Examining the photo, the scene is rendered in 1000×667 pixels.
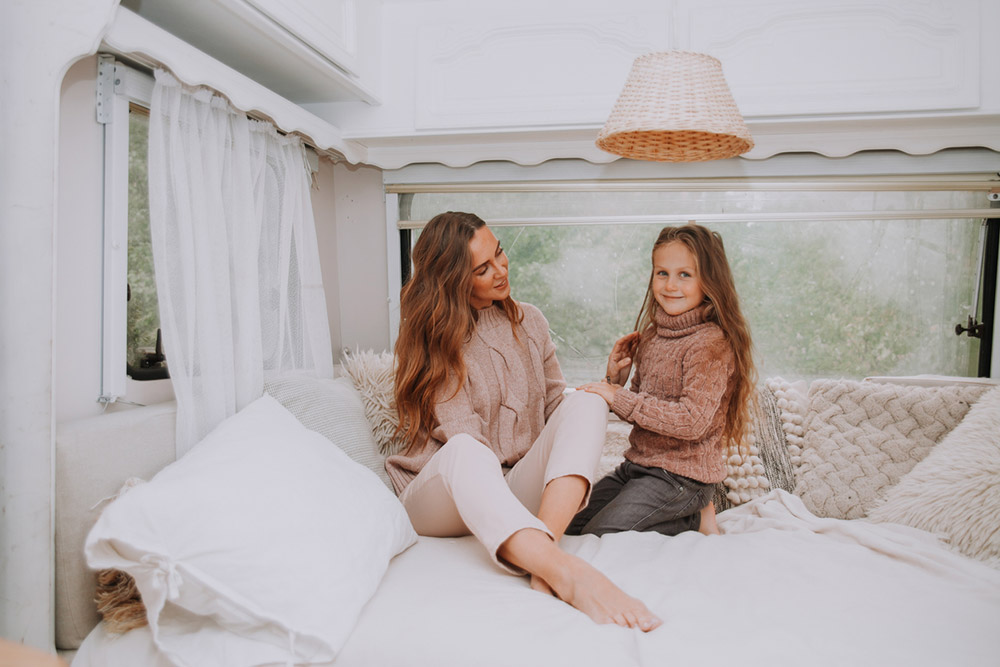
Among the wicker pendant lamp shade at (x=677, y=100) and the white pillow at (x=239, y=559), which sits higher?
the wicker pendant lamp shade at (x=677, y=100)

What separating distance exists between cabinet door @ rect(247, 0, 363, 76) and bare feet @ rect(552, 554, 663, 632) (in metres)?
1.29

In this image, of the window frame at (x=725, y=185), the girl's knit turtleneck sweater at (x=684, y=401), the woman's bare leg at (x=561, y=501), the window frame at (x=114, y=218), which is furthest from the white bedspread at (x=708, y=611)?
the window frame at (x=725, y=185)

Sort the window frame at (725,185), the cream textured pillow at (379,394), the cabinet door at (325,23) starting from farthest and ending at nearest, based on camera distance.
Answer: the window frame at (725,185)
the cream textured pillow at (379,394)
the cabinet door at (325,23)

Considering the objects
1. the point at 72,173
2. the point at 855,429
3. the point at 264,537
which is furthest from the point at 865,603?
the point at 72,173

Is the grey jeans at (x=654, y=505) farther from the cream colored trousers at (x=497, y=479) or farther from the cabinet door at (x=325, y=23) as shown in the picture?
the cabinet door at (x=325, y=23)

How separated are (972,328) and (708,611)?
5.58 ft

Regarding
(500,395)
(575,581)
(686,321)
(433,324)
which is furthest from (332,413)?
(686,321)

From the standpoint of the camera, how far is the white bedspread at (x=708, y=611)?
1026 mm

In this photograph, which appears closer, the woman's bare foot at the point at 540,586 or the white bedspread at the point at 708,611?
the white bedspread at the point at 708,611

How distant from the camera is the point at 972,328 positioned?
226 centimetres

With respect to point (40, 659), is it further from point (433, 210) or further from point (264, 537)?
point (433, 210)

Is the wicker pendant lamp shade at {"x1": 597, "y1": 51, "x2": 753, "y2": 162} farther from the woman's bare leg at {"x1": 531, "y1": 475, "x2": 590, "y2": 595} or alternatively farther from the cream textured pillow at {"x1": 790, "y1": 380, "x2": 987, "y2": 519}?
the cream textured pillow at {"x1": 790, "y1": 380, "x2": 987, "y2": 519}

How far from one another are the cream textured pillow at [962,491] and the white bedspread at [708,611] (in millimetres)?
97

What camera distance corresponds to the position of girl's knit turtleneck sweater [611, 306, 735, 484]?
1625 millimetres
